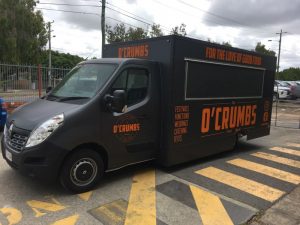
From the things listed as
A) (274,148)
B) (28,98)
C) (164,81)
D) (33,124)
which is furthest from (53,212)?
(28,98)

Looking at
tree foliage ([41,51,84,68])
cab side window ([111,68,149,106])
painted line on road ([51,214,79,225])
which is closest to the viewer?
painted line on road ([51,214,79,225])

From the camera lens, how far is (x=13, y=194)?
16.1ft

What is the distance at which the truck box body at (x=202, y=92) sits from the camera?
237 inches

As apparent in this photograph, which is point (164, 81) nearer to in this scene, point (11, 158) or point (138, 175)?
point (138, 175)

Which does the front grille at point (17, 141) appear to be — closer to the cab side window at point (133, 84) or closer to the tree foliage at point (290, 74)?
the cab side window at point (133, 84)

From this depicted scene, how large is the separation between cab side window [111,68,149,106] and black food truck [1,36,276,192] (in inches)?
0.7

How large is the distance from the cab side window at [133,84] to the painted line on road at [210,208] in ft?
5.91

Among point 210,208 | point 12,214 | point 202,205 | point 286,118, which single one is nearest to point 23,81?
point 12,214

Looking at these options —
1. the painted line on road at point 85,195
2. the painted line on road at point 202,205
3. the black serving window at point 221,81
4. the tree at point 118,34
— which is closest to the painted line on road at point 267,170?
the black serving window at point 221,81

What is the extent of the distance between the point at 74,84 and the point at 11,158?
162cm

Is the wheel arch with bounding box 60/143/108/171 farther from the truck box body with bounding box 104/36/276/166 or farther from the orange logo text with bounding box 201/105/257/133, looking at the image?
the orange logo text with bounding box 201/105/257/133

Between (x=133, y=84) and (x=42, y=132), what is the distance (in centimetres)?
178

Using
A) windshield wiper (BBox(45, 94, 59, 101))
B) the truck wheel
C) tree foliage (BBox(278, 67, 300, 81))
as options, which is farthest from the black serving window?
tree foliage (BBox(278, 67, 300, 81))

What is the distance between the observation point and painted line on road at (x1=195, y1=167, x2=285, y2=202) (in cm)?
534
